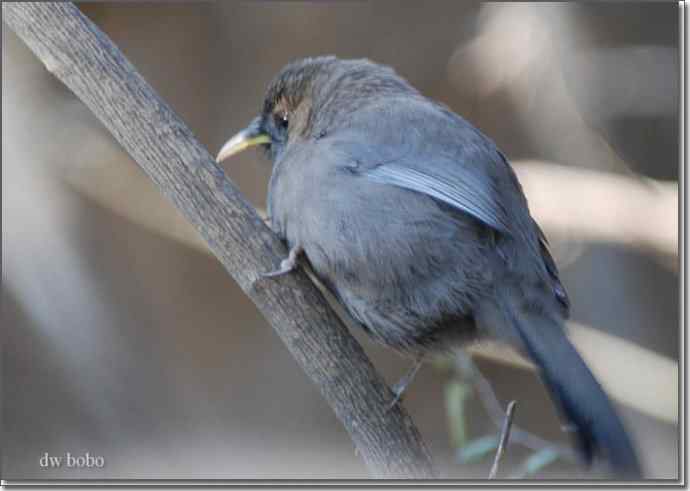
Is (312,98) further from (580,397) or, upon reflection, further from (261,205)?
(261,205)

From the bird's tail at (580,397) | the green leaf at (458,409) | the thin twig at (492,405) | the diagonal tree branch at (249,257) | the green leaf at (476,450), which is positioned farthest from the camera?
the thin twig at (492,405)

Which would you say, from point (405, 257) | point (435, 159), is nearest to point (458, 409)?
point (405, 257)

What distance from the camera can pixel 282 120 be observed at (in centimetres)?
336

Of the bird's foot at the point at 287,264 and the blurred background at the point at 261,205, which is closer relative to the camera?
the bird's foot at the point at 287,264

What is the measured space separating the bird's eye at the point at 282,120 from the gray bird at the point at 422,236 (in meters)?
0.40

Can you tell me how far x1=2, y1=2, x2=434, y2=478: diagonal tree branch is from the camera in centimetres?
264

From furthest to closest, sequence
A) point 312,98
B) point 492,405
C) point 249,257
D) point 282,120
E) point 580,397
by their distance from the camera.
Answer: point 492,405 < point 282,120 < point 312,98 < point 249,257 < point 580,397

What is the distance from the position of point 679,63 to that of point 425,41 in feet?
4.14

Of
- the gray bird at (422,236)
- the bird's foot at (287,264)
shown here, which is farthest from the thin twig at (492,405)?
the bird's foot at (287,264)

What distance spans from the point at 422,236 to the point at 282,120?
3.02 feet

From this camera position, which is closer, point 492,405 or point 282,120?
point 282,120

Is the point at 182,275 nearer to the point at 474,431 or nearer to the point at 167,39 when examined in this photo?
the point at 167,39

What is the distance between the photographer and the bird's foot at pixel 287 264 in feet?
8.71

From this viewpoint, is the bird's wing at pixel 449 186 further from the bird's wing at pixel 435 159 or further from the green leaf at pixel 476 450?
the green leaf at pixel 476 450
